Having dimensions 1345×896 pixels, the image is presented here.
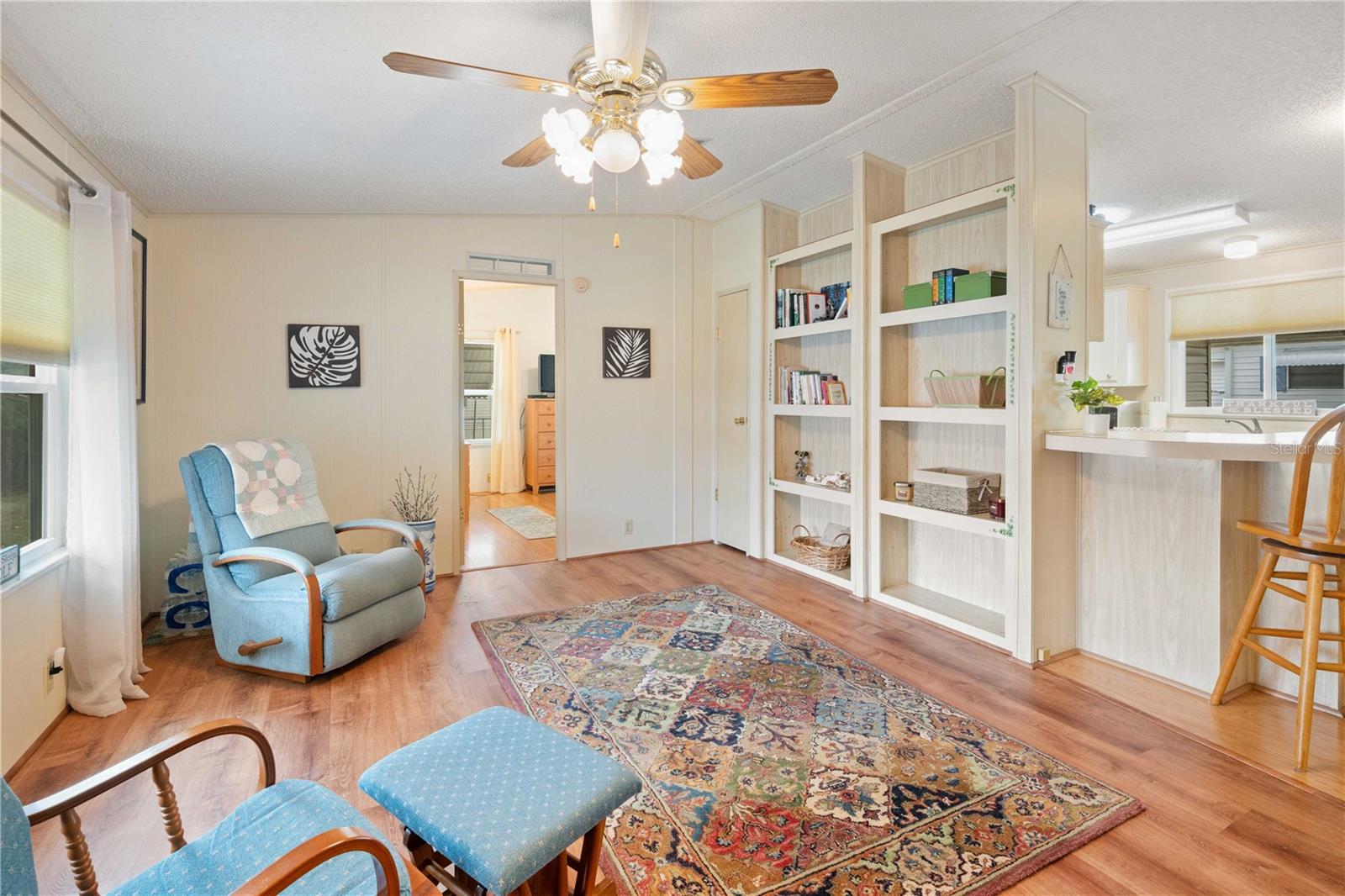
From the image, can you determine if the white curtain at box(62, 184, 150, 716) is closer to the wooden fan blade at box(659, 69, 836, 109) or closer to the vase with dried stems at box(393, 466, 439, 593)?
the vase with dried stems at box(393, 466, 439, 593)

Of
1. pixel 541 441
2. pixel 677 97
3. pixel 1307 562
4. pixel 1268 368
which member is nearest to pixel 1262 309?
pixel 1268 368

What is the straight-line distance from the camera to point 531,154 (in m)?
2.44

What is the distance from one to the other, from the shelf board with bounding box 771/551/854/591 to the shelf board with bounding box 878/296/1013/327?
1.62m

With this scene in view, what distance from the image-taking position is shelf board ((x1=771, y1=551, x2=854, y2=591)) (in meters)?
4.02

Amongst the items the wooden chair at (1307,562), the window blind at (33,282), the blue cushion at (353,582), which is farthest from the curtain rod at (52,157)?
the wooden chair at (1307,562)

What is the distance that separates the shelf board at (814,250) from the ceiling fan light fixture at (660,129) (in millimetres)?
2152

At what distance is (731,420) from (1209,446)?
3.19 metres

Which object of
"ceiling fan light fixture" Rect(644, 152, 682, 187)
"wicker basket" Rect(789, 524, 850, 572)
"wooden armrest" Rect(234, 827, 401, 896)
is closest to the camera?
"wooden armrest" Rect(234, 827, 401, 896)

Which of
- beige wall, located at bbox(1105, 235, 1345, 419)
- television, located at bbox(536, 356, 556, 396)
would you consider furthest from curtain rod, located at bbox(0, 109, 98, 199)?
beige wall, located at bbox(1105, 235, 1345, 419)

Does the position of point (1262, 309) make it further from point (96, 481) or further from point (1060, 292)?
point (96, 481)

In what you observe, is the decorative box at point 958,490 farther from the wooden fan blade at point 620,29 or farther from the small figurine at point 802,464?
the wooden fan blade at point 620,29

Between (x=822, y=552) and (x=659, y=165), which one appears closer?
(x=659, y=165)

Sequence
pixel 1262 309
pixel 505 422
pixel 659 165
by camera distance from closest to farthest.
→ pixel 659 165 → pixel 1262 309 → pixel 505 422

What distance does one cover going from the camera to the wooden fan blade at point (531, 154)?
7.73 ft
